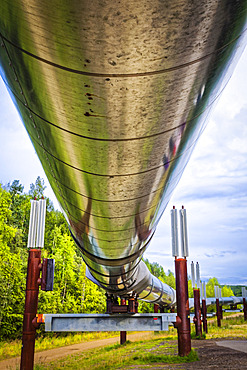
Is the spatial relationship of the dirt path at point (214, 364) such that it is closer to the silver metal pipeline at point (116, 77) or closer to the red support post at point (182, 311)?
the red support post at point (182, 311)

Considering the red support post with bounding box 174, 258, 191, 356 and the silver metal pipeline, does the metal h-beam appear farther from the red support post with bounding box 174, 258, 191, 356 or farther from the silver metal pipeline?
the silver metal pipeline

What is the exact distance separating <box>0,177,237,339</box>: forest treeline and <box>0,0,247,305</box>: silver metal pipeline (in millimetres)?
18211

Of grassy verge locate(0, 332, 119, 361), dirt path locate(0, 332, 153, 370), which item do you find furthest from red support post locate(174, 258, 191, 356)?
grassy verge locate(0, 332, 119, 361)

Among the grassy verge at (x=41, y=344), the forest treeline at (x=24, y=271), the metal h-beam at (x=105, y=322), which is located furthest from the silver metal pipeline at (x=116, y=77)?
the forest treeline at (x=24, y=271)

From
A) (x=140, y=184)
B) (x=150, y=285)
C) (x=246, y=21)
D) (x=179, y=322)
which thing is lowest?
(x=179, y=322)

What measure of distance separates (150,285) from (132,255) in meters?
8.44

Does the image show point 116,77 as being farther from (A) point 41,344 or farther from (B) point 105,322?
(A) point 41,344

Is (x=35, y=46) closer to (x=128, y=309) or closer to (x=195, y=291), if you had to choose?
(x=128, y=309)

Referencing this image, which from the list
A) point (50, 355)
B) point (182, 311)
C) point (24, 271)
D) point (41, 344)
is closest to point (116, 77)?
point (182, 311)

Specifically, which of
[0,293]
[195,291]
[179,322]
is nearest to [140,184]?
[179,322]

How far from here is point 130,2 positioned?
95 centimetres

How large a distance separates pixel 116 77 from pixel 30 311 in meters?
6.94

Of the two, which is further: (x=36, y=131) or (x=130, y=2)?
(x=36, y=131)

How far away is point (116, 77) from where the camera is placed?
4.03ft
